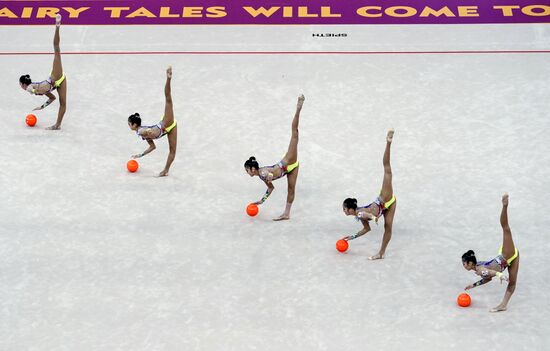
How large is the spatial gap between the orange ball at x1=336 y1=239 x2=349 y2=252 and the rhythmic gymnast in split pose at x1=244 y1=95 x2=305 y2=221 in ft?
3.25

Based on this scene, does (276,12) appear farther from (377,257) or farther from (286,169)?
(377,257)

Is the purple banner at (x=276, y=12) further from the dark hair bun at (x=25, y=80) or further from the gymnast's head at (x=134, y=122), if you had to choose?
the gymnast's head at (x=134, y=122)

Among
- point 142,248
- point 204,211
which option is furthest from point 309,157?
point 142,248

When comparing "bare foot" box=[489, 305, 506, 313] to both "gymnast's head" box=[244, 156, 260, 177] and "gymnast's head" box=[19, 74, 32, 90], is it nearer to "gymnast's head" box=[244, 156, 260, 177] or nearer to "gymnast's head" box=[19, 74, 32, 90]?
"gymnast's head" box=[244, 156, 260, 177]

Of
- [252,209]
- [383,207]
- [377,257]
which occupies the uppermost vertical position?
[383,207]

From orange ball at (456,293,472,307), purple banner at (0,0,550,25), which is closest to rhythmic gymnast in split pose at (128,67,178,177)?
purple banner at (0,0,550,25)

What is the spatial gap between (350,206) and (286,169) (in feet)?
4.05

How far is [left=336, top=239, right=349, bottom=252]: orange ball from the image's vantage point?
15.3m

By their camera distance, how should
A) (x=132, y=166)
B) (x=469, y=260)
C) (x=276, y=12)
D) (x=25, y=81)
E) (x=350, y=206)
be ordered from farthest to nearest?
(x=276, y=12) → (x=25, y=81) → (x=132, y=166) → (x=350, y=206) → (x=469, y=260)

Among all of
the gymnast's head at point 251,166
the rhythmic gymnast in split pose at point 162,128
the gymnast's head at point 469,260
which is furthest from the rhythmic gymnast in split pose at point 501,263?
the rhythmic gymnast in split pose at point 162,128

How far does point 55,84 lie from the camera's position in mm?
17484

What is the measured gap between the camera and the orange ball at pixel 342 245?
15344 millimetres

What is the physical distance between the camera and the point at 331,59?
64.0 ft

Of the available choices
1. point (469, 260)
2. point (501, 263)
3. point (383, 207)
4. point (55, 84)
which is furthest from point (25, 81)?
point (501, 263)
